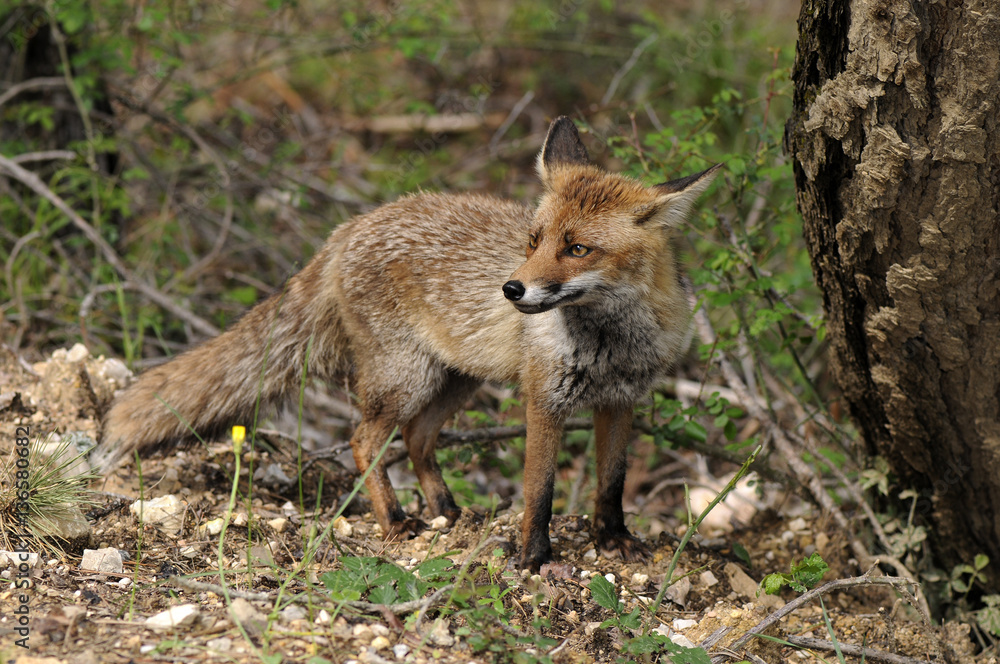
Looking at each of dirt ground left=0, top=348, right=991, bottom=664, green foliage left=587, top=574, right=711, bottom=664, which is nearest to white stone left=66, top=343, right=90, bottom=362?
dirt ground left=0, top=348, right=991, bottom=664

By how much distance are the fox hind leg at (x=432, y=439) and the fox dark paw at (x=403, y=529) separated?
0.93ft

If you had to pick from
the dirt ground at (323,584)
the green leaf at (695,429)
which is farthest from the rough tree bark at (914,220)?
the dirt ground at (323,584)

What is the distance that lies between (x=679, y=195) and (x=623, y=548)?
178 cm

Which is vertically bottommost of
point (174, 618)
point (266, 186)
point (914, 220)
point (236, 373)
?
point (174, 618)

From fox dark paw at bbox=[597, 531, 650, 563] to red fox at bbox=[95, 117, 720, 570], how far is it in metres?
0.01

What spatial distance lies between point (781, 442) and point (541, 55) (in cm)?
746

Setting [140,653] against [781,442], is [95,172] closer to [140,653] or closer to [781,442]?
[140,653]

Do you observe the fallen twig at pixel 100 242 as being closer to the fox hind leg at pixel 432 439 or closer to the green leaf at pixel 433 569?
the fox hind leg at pixel 432 439

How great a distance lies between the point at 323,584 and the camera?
3.17m

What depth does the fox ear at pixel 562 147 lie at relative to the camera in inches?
166

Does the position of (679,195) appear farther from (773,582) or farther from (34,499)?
(34,499)

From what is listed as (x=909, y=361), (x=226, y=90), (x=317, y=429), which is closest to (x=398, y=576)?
(x=909, y=361)

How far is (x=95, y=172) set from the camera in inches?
243

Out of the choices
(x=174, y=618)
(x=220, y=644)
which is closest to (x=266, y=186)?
(x=174, y=618)
